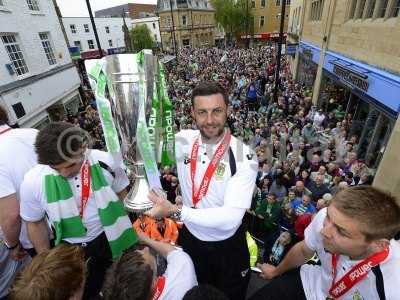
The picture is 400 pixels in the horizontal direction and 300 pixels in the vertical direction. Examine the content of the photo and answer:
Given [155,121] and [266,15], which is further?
[266,15]

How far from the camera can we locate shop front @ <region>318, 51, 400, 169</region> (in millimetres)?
6852

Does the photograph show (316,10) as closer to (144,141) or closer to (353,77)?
(353,77)

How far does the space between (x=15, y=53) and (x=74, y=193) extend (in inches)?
505

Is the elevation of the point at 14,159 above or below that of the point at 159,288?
above

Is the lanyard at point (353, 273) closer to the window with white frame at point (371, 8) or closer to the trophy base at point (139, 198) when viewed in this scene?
the trophy base at point (139, 198)

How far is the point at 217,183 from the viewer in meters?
2.06

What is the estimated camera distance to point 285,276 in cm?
245

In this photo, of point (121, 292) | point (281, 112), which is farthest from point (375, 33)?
point (121, 292)

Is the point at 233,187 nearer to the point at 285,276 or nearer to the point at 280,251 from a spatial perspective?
the point at 285,276

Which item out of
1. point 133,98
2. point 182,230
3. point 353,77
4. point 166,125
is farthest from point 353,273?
point 353,77

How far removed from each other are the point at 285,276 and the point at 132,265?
1.58m

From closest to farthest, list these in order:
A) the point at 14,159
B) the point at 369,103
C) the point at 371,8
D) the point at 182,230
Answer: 1. the point at 14,159
2. the point at 182,230
3. the point at 369,103
4. the point at 371,8

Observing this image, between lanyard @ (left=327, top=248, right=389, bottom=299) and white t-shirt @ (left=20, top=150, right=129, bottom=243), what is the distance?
6.48 feet

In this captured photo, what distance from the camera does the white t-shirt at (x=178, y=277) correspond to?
1688mm
